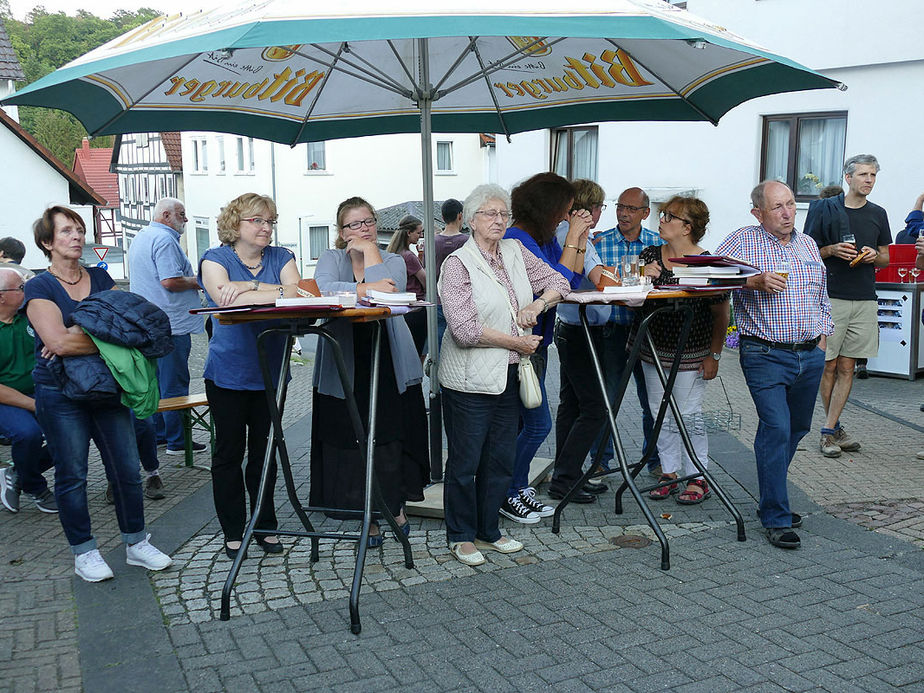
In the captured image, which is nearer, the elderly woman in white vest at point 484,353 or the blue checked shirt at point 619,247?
→ the elderly woman in white vest at point 484,353

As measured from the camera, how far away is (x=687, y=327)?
16.7 ft

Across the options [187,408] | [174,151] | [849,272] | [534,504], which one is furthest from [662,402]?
[174,151]

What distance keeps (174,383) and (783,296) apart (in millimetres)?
4567

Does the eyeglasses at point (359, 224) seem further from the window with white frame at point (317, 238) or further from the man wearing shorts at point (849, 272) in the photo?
the window with white frame at point (317, 238)

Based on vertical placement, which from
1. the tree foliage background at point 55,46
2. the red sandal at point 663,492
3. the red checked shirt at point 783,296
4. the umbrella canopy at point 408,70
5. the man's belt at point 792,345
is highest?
the tree foliage background at point 55,46

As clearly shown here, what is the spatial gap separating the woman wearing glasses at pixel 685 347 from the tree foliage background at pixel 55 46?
75.7 meters

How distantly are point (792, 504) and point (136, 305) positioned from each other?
399 cm

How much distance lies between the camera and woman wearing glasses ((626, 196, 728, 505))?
5.54m

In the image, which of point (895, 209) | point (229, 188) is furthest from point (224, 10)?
point (229, 188)

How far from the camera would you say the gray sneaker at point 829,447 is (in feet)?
22.6

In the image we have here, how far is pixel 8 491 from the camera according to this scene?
6012 mm

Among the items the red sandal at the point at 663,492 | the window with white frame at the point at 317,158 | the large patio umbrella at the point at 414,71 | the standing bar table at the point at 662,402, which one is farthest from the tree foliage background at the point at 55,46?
the standing bar table at the point at 662,402

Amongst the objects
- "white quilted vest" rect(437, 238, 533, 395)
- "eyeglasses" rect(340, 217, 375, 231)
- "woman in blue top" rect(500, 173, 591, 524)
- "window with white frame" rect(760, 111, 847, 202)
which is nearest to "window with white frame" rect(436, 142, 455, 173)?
"window with white frame" rect(760, 111, 847, 202)

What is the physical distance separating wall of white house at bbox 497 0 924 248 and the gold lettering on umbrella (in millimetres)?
4910
